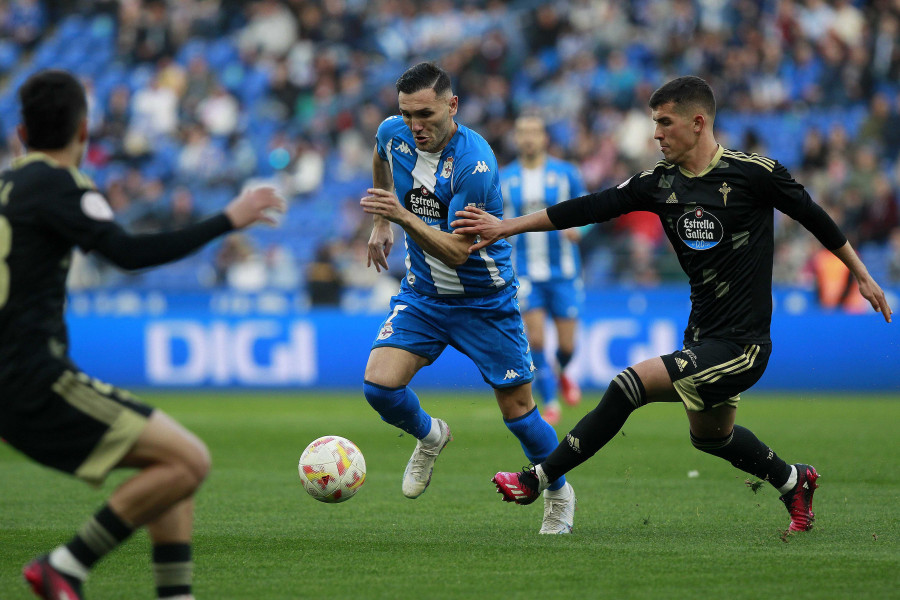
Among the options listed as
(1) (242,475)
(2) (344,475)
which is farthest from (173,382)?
(2) (344,475)

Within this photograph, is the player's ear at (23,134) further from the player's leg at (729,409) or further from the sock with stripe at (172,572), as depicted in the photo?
the player's leg at (729,409)

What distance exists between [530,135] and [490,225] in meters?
5.78

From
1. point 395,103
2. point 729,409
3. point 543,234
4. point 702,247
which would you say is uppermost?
point 395,103

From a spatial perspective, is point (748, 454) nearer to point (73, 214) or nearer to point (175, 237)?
Result: point (175, 237)

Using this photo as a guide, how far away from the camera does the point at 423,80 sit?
6117mm

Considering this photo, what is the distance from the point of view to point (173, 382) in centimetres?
1585

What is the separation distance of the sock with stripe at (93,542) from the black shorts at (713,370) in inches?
110

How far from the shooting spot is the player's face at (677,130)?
228 inches

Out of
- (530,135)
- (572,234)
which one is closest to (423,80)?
(572,234)

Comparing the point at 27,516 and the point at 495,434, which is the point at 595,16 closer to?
the point at 495,434

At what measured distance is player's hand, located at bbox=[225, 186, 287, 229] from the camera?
4.19 m

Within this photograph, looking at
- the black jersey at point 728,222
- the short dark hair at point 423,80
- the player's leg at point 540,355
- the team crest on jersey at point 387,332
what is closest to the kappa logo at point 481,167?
the short dark hair at point 423,80

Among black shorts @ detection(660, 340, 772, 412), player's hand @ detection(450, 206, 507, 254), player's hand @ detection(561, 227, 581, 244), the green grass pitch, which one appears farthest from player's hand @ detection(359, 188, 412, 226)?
player's hand @ detection(561, 227, 581, 244)

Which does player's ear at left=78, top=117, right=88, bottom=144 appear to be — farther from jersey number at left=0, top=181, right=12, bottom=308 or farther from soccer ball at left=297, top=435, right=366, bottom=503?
soccer ball at left=297, top=435, right=366, bottom=503
